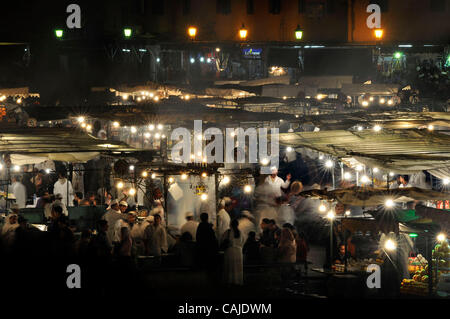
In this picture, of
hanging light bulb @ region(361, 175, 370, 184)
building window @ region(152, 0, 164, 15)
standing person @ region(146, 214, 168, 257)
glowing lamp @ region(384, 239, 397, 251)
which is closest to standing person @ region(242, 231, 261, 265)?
standing person @ region(146, 214, 168, 257)

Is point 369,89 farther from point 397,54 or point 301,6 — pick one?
point 301,6

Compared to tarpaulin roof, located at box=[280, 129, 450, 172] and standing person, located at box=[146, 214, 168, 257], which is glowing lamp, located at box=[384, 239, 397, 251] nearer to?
tarpaulin roof, located at box=[280, 129, 450, 172]

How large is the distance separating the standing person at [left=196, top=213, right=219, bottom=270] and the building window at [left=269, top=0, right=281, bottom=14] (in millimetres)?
24089

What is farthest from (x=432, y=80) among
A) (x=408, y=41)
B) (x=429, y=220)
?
(x=429, y=220)

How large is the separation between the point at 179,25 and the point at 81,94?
9606 millimetres

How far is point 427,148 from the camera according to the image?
41.0 feet

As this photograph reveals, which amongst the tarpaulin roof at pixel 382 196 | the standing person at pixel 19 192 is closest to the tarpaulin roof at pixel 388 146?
the tarpaulin roof at pixel 382 196

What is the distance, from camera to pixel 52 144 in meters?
12.4

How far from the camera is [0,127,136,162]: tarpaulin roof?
39.2 ft

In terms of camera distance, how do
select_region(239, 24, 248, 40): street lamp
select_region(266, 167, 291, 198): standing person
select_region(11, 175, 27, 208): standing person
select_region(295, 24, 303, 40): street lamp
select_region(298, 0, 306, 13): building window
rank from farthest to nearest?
select_region(298, 0, 306, 13): building window < select_region(239, 24, 248, 40): street lamp < select_region(295, 24, 303, 40): street lamp < select_region(266, 167, 291, 198): standing person < select_region(11, 175, 27, 208): standing person

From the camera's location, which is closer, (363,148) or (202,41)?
(363,148)

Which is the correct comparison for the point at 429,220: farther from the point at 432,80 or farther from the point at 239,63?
the point at 239,63

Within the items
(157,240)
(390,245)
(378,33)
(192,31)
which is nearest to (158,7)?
(192,31)
